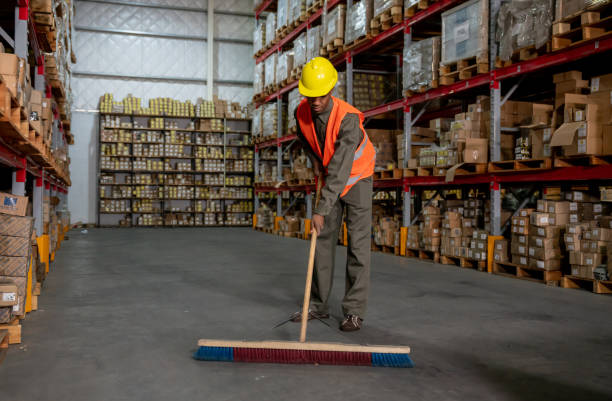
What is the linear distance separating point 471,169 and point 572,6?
7.94 ft

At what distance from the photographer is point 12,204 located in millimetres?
3754

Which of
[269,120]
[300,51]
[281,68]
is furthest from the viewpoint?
[269,120]

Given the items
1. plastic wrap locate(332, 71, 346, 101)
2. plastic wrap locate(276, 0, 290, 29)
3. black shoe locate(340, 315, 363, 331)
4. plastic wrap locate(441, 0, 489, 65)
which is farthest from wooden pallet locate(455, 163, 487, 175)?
plastic wrap locate(276, 0, 290, 29)

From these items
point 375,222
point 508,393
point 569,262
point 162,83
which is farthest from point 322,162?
point 162,83

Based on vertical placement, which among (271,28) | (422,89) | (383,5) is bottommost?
(422,89)

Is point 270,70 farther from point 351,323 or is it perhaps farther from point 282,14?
point 351,323

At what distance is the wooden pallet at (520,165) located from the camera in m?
5.74

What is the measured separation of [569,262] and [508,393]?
3630 millimetres

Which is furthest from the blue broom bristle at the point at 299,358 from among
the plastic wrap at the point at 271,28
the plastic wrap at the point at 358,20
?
the plastic wrap at the point at 271,28

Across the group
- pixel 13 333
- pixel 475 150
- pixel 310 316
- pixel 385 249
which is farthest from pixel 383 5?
pixel 13 333

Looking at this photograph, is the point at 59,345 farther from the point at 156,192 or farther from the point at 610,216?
the point at 156,192

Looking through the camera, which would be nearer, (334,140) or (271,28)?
(334,140)

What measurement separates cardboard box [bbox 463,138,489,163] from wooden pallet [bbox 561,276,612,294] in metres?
1.99

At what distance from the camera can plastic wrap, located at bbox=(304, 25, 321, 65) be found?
11275 millimetres
